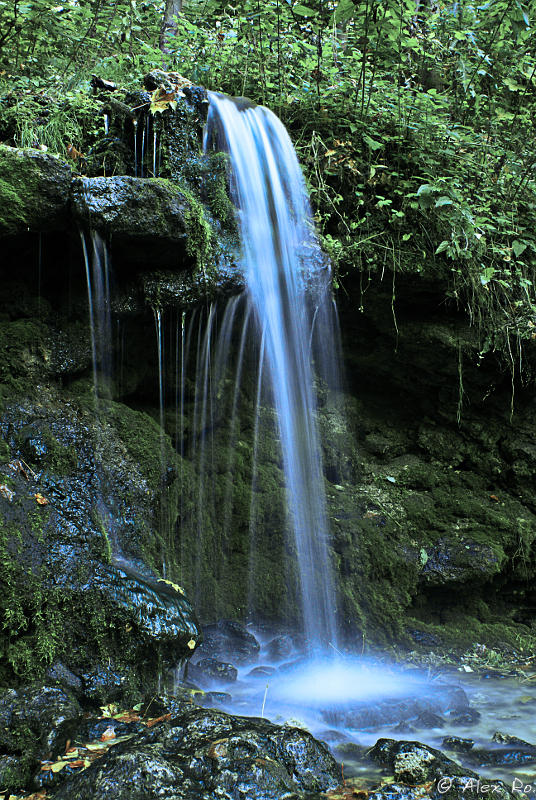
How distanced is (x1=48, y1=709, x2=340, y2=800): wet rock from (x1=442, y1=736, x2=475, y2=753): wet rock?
2.91 feet

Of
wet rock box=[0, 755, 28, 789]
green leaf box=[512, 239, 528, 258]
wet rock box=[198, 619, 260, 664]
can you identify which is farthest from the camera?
green leaf box=[512, 239, 528, 258]

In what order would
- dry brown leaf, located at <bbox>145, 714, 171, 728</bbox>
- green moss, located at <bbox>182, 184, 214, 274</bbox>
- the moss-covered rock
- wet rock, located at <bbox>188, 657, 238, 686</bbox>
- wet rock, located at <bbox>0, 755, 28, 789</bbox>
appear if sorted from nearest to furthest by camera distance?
wet rock, located at <bbox>0, 755, 28, 789</bbox> < dry brown leaf, located at <bbox>145, 714, 171, 728</bbox> < the moss-covered rock < wet rock, located at <bbox>188, 657, 238, 686</bbox> < green moss, located at <bbox>182, 184, 214, 274</bbox>

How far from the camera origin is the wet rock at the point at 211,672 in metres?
3.94

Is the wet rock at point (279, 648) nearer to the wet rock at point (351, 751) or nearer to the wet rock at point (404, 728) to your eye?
the wet rock at point (404, 728)

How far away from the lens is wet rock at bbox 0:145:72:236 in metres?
3.69

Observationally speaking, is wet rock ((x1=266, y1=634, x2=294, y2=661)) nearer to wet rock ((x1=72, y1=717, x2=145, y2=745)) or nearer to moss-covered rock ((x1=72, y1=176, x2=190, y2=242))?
wet rock ((x1=72, y1=717, x2=145, y2=745))

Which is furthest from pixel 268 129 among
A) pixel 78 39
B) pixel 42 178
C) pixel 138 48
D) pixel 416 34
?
pixel 416 34

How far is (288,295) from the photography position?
4.98 m

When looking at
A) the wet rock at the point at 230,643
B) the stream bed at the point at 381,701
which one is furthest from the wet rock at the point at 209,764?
the wet rock at the point at 230,643

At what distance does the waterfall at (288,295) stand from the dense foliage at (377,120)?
0.33 meters

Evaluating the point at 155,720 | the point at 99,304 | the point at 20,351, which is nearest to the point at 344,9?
the point at 99,304

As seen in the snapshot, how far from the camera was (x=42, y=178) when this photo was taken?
3.73 meters

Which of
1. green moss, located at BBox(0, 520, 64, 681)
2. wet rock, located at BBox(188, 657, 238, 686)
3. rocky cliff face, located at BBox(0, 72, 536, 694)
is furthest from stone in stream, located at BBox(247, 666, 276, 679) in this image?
green moss, located at BBox(0, 520, 64, 681)

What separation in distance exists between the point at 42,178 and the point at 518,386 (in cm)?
460
